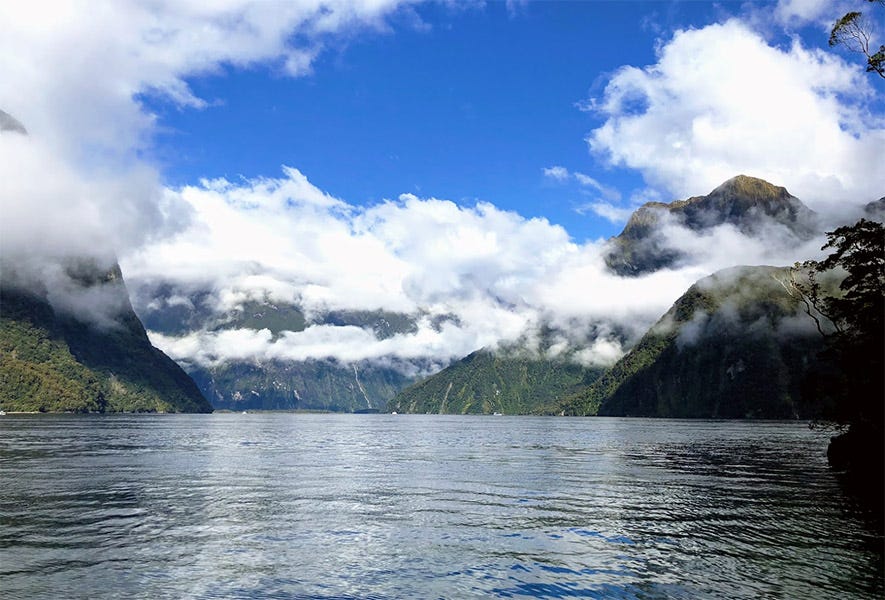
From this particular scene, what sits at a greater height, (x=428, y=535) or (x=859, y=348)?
(x=859, y=348)

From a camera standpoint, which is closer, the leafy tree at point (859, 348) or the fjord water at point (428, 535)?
the fjord water at point (428, 535)

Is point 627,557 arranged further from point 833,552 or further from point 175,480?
point 175,480

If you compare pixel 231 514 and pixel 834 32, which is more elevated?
pixel 834 32

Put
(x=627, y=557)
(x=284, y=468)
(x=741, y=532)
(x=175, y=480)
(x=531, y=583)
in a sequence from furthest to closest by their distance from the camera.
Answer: (x=284, y=468)
(x=175, y=480)
(x=741, y=532)
(x=627, y=557)
(x=531, y=583)

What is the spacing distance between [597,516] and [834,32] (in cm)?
4698

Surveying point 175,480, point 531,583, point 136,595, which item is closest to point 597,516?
point 531,583

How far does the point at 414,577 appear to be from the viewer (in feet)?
91.8

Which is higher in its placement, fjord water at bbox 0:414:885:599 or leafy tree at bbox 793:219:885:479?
leafy tree at bbox 793:219:885:479

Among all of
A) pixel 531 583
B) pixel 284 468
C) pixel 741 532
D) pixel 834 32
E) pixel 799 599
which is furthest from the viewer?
pixel 284 468

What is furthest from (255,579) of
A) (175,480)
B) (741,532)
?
(175,480)

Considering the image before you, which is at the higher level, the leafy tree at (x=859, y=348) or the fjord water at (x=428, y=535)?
the leafy tree at (x=859, y=348)

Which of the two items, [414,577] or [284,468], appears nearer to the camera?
[414,577]

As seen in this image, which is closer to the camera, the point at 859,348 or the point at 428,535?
the point at 428,535

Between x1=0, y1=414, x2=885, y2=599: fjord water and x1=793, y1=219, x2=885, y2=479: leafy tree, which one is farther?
x1=793, y1=219, x2=885, y2=479: leafy tree
